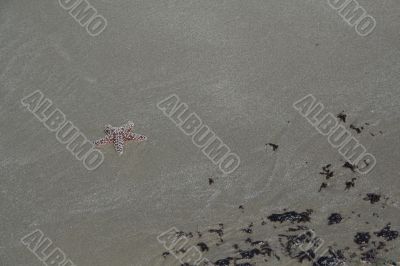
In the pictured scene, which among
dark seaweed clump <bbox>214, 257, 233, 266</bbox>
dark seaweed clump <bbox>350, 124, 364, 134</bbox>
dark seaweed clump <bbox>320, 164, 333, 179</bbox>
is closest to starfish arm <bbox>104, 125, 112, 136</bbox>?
dark seaweed clump <bbox>214, 257, 233, 266</bbox>

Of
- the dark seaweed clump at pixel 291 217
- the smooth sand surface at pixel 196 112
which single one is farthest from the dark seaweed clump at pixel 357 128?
the dark seaweed clump at pixel 291 217

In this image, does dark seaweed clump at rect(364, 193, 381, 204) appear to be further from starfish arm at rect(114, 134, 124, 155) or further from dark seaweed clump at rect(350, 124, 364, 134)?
starfish arm at rect(114, 134, 124, 155)

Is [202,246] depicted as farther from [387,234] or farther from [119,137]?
[387,234]

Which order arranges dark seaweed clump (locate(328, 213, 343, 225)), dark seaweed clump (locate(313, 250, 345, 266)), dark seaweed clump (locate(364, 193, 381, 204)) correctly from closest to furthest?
dark seaweed clump (locate(313, 250, 345, 266)) < dark seaweed clump (locate(328, 213, 343, 225)) < dark seaweed clump (locate(364, 193, 381, 204))

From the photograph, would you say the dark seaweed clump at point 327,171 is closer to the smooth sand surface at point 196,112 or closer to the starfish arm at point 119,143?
the smooth sand surface at point 196,112

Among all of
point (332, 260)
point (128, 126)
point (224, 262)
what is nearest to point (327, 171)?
point (332, 260)

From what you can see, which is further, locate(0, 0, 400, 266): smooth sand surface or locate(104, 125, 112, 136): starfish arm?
locate(104, 125, 112, 136): starfish arm
